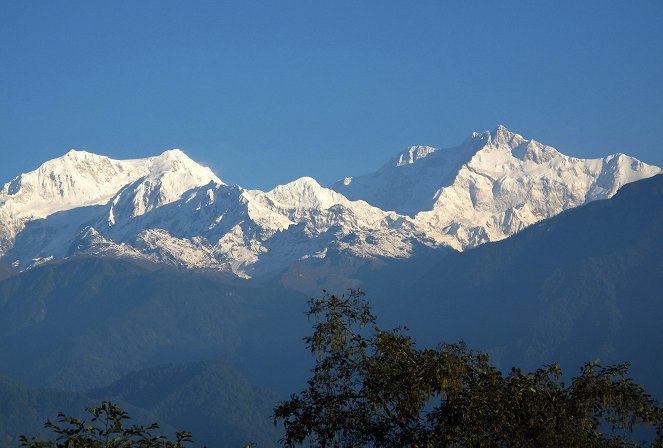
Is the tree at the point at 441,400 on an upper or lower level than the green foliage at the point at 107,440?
upper

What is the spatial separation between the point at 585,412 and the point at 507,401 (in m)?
3.48

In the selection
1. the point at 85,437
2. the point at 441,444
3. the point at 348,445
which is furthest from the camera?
the point at 348,445

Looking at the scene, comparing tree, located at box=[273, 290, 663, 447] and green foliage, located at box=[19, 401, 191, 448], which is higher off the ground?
tree, located at box=[273, 290, 663, 447]

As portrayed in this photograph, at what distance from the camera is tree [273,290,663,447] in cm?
4641

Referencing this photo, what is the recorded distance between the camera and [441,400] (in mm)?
47719

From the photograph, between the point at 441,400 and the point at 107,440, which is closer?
the point at 107,440

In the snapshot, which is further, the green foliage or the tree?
the tree

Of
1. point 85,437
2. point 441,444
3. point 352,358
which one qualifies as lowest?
point 85,437

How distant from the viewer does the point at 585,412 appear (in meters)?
47.9

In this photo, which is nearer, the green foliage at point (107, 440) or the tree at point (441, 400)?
the green foliage at point (107, 440)

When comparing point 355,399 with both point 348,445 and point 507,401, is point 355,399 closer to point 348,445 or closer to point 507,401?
point 348,445

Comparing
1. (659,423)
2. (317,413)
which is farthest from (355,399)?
(659,423)

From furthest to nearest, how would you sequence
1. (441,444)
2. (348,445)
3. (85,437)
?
(348,445), (441,444), (85,437)

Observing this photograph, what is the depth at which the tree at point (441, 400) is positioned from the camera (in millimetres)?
46406
